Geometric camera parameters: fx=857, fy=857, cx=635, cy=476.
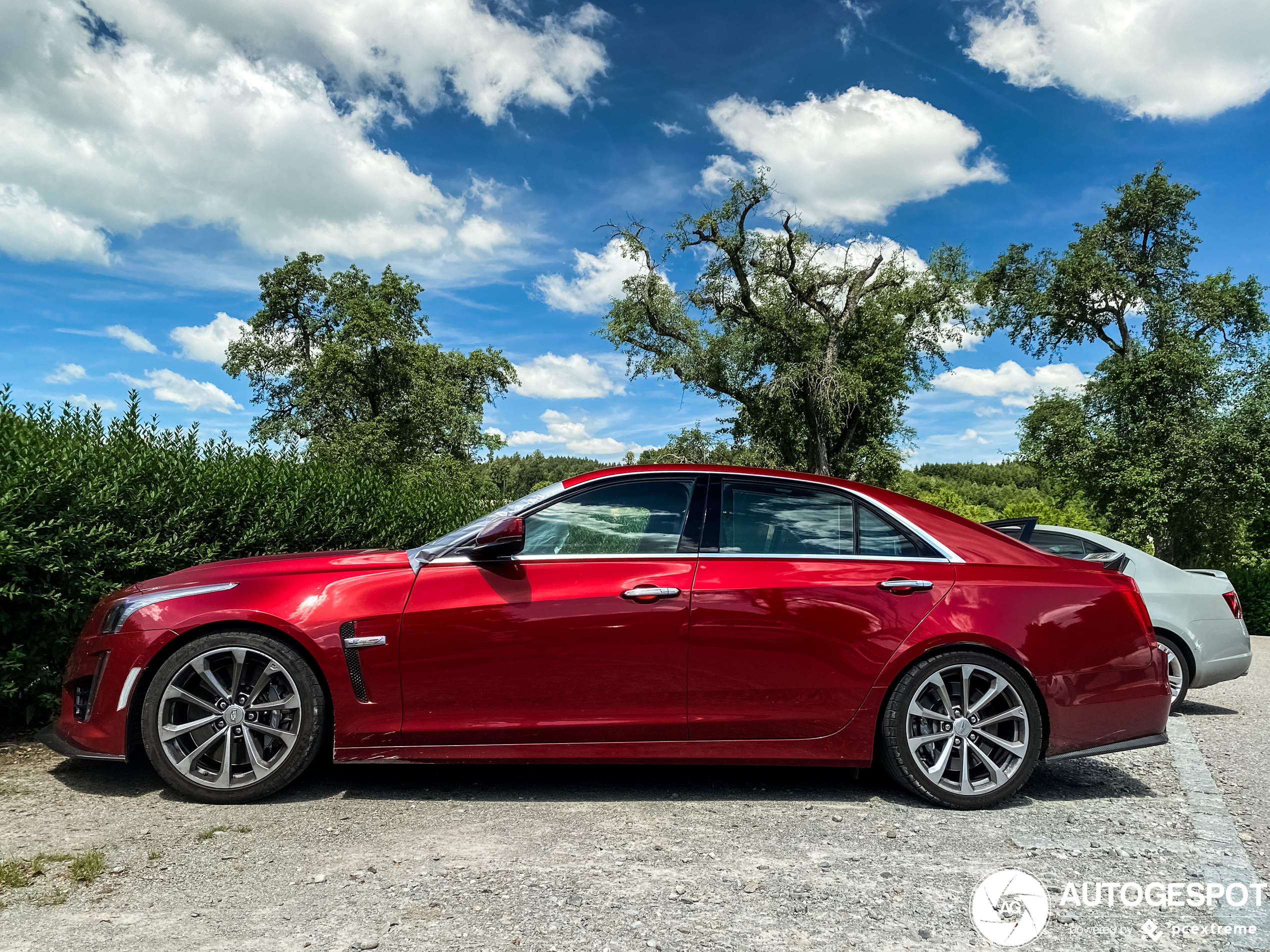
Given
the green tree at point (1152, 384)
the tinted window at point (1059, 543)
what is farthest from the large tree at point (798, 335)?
the tinted window at point (1059, 543)

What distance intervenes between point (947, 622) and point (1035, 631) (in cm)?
46

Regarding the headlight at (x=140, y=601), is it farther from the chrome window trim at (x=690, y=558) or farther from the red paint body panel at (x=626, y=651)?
the chrome window trim at (x=690, y=558)

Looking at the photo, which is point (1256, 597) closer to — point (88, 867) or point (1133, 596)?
point (1133, 596)

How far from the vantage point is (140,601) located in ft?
13.6

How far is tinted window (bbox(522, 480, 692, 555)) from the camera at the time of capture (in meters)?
4.28

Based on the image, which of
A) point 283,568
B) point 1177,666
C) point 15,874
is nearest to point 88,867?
point 15,874

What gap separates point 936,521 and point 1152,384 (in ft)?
97.8

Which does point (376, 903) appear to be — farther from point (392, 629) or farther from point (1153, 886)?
point (1153, 886)

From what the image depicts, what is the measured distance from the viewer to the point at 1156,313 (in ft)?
105

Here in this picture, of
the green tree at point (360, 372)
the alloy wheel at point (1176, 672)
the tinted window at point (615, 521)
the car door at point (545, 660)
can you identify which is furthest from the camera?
the green tree at point (360, 372)

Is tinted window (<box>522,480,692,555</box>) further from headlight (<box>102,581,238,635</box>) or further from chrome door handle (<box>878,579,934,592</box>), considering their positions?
headlight (<box>102,581,238,635</box>)

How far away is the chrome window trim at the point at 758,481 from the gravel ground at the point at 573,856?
1199 mm

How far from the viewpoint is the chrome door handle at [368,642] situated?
407 centimetres

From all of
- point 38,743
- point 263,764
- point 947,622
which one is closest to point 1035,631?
point 947,622
